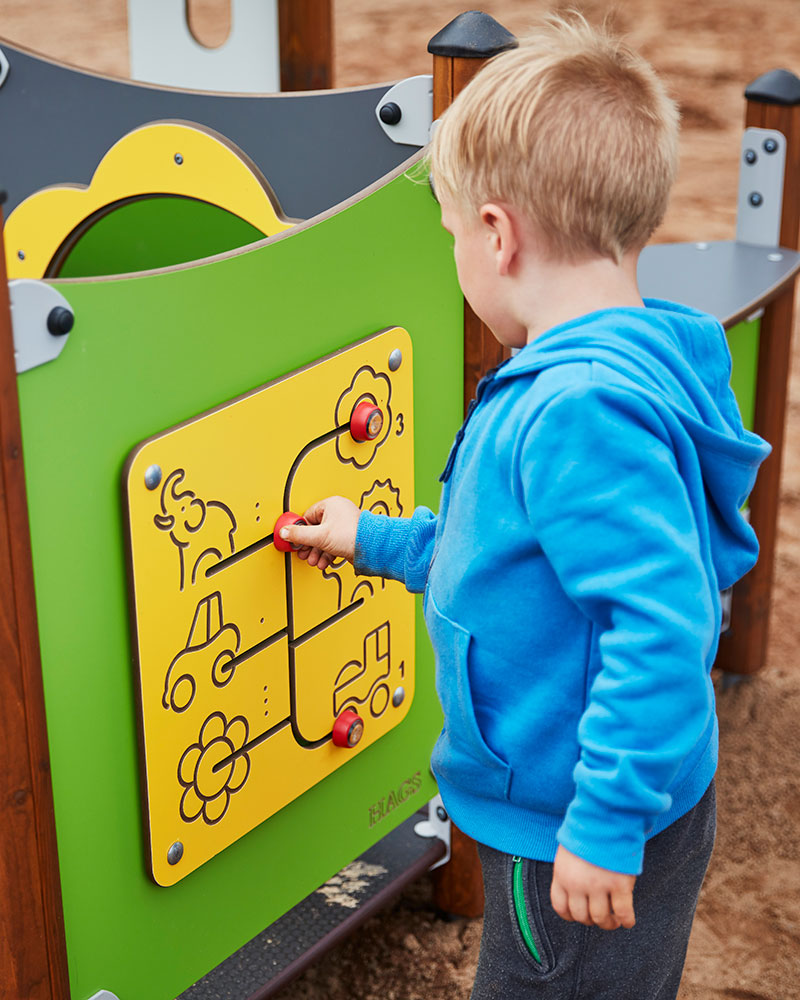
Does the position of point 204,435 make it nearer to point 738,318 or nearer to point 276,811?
point 276,811

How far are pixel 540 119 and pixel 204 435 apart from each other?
41 cm

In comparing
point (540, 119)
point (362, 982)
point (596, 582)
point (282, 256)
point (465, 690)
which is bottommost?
point (362, 982)

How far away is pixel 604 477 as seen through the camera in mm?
888

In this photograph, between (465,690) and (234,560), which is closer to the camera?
(465,690)

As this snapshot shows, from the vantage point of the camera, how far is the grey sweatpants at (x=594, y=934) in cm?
106

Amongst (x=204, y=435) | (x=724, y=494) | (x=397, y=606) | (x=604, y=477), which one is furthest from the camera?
(x=397, y=606)

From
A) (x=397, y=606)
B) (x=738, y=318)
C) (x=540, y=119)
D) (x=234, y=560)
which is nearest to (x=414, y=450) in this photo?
(x=397, y=606)

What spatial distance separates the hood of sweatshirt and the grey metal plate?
0.75 metres

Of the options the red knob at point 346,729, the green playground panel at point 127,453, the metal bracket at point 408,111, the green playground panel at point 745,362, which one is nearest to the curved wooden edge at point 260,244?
the green playground panel at point 127,453

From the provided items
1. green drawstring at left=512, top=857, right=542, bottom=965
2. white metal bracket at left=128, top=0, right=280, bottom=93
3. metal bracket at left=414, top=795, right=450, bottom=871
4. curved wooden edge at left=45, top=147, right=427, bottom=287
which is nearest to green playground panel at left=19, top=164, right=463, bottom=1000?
curved wooden edge at left=45, top=147, right=427, bottom=287

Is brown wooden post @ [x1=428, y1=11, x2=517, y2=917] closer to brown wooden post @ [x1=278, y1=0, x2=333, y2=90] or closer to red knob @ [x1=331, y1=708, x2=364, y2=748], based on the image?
red knob @ [x1=331, y1=708, x2=364, y2=748]

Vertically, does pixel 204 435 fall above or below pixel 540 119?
below

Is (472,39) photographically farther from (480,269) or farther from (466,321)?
(480,269)

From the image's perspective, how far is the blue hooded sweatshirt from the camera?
35.0 inches
